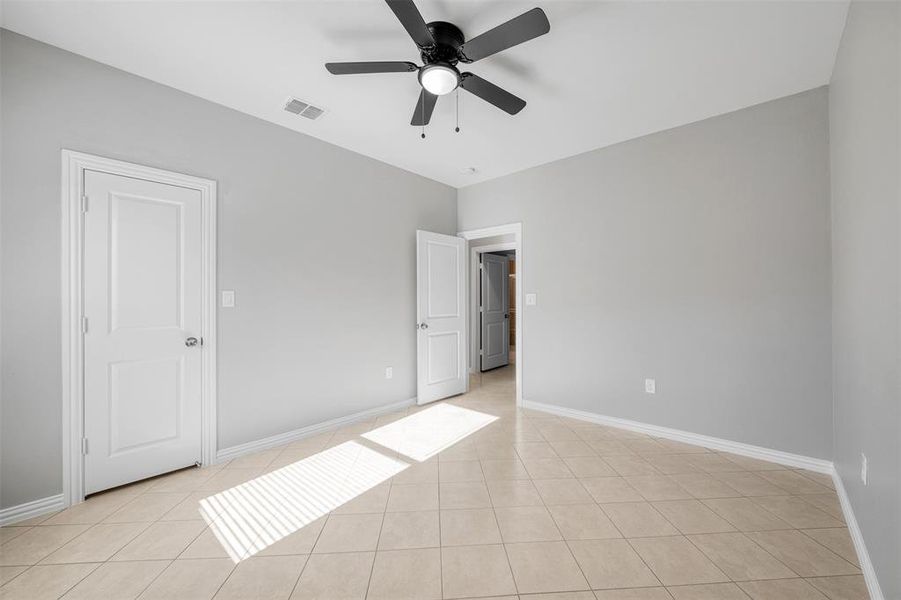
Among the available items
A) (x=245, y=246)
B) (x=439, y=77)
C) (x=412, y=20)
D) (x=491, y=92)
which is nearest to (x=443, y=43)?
(x=439, y=77)

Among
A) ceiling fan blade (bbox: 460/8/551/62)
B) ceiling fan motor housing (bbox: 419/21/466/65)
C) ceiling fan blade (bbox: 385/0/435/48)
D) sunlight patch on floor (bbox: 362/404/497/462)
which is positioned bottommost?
sunlight patch on floor (bbox: 362/404/497/462)

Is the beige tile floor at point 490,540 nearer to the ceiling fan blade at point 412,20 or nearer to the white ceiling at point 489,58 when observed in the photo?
the ceiling fan blade at point 412,20

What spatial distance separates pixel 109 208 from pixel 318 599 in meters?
2.54

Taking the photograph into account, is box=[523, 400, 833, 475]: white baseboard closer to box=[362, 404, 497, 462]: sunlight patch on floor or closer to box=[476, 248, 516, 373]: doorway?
box=[362, 404, 497, 462]: sunlight patch on floor

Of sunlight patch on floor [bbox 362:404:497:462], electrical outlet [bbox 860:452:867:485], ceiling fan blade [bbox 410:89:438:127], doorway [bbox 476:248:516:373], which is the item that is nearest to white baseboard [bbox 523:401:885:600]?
electrical outlet [bbox 860:452:867:485]

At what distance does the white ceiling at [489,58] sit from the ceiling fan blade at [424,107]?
8.6 inches

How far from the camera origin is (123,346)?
2275mm

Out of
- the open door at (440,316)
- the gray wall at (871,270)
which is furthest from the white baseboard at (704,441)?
the open door at (440,316)

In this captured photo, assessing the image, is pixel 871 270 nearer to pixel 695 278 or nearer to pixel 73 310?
pixel 695 278

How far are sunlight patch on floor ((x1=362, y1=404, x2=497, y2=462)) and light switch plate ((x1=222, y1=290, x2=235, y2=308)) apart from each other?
5.11ft

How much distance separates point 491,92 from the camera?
6.96 ft

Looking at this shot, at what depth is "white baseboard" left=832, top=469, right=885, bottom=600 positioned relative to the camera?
142 centimetres

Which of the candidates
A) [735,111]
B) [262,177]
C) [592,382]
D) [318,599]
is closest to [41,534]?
[318,599]

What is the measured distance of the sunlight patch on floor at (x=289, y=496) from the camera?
1.84 m
